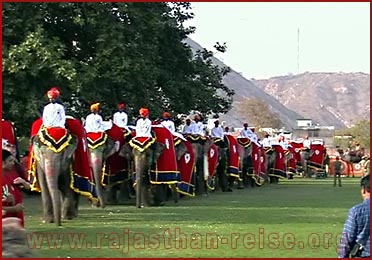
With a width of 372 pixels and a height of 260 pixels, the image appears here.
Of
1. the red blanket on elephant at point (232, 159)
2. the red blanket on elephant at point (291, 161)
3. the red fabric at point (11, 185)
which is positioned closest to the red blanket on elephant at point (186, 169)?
the red blanket on elephant at point (232, 159)

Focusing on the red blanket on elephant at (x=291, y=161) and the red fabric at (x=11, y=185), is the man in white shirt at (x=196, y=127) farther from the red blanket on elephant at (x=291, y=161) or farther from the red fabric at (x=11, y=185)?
→ the red blanket on elephant at (x=291, y=161)

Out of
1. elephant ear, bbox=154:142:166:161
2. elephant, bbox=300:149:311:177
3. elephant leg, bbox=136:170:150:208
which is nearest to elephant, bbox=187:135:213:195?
elephant leg, bbox=136:170:150:208

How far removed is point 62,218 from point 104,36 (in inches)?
377

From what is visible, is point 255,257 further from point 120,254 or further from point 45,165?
point 45,165

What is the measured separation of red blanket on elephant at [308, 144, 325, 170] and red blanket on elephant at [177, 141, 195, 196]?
72.6 ft

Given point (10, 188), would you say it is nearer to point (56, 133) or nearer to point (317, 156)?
point (56, 133)

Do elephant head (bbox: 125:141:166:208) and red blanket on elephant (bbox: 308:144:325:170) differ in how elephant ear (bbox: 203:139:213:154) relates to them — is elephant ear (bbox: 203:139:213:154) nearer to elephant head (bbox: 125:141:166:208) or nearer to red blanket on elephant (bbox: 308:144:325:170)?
elephant head (bbox: 125:141:166:208)

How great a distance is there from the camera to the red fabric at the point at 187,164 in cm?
2228

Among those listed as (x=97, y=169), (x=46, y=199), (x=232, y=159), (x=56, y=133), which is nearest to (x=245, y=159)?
(x=232, y=159)

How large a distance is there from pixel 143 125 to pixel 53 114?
4.37 meters

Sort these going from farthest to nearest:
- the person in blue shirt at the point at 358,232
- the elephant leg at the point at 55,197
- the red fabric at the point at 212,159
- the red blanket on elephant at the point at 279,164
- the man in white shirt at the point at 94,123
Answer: the red blanket on elephant at the point at 279,164, the red fabric at the point at 212,159, the man in white shirt at the point at 94,123, the elephant leg at the point at 55,197, the person in blue shirt at the point at 358,232

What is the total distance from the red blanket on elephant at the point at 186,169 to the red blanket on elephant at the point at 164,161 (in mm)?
1727

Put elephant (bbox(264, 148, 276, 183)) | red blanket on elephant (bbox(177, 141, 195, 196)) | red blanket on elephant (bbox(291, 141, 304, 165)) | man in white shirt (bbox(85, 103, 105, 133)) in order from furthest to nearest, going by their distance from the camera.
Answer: red blanket on elephant (bbox(291, 141, 304, 165)) < elephant (bbox(264, 148, 276, 183)) < red blanket on elephant (bbox(177, 141, 195, 196)) < man in white shirt (bbox(85, 103, 105, 133))

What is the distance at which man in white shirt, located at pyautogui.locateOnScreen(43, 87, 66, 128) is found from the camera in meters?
14.6
